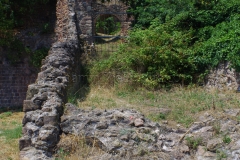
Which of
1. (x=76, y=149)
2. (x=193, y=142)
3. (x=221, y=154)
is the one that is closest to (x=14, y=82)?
(x=76, y=149)

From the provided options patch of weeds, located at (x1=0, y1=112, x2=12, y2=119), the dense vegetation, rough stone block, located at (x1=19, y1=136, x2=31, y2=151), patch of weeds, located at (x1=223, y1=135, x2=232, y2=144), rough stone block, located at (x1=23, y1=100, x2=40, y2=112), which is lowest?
patch of weeds, located at (x1=0, y1=112, x2=12, y2=119)

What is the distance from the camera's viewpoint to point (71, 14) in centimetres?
1307

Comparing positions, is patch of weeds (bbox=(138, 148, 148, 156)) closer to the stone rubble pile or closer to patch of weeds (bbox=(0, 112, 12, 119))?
the stone rubble pile

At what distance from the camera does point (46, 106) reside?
21.1ft

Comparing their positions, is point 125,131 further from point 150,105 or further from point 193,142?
point 150,105

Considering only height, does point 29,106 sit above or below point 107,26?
below

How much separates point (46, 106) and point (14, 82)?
8597 millimetres

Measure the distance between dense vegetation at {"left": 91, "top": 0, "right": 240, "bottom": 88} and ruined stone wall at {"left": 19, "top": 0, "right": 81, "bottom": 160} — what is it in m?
1.77

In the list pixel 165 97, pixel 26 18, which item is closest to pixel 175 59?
pixel 165 97

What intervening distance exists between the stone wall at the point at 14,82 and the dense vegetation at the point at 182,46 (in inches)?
164

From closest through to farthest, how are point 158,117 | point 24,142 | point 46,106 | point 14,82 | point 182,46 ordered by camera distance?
point 24,142, point 46,106, point 158,117, point 182,46, point 14,82

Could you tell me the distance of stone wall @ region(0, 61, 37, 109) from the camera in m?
14.4

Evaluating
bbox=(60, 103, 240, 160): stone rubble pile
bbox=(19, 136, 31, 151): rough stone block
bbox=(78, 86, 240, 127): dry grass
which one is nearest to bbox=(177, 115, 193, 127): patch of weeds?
bbox=(78, 86, 240, 127): dry grass

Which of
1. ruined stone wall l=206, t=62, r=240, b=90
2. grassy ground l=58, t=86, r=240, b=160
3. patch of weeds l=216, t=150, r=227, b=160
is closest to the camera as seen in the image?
patch of weeds l=216, t=150, r=227, b=160
